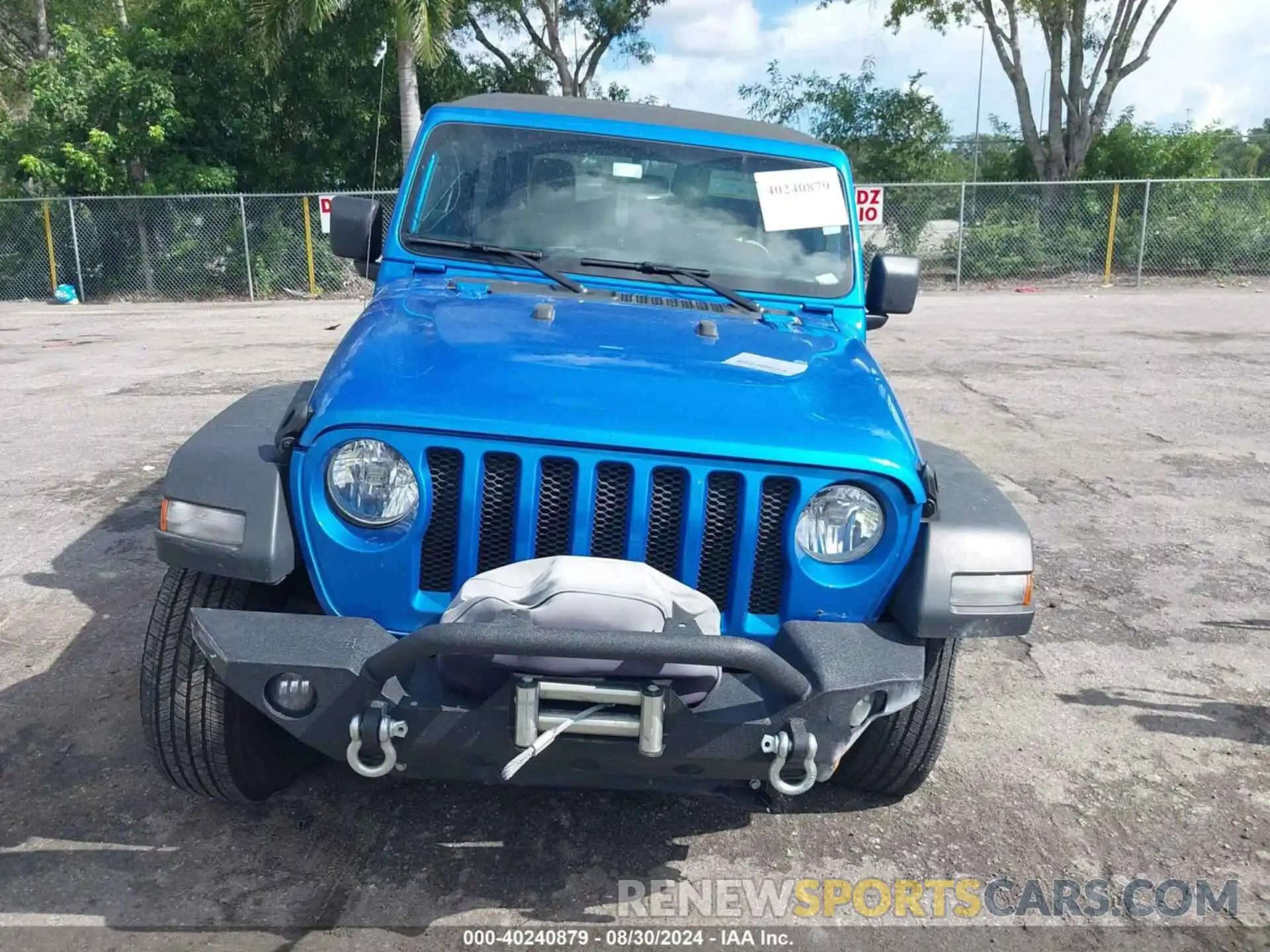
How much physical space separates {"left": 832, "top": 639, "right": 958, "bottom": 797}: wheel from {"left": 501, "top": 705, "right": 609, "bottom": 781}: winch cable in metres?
0.94

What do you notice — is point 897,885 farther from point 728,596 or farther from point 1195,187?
point 1195,187

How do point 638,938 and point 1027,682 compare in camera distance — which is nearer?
point 638,938

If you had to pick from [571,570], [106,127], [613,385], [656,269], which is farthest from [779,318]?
[106,127]

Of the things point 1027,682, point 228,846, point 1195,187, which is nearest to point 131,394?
point 228,846

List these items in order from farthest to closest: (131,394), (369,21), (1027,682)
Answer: (369,21)
(131,394)
(1027,682)

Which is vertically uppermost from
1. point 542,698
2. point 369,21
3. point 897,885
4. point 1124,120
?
point 369,21

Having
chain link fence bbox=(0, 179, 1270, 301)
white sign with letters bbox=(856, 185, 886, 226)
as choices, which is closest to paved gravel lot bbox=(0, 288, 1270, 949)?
white sign with letters bbox=(856, 185, 886, 226)

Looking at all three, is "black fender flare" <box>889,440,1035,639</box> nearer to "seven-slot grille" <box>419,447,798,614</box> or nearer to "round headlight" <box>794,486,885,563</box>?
"round headlight" <box>794,486,885,563</box>

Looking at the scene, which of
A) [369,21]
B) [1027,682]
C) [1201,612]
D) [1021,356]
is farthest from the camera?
[369,21]

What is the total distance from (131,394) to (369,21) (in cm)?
1263

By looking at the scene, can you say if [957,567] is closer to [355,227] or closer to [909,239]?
[355,227]

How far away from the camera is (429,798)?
312 centimetres

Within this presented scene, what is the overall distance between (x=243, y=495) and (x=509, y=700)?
0.87 metres

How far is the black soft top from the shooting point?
401 centimetres
